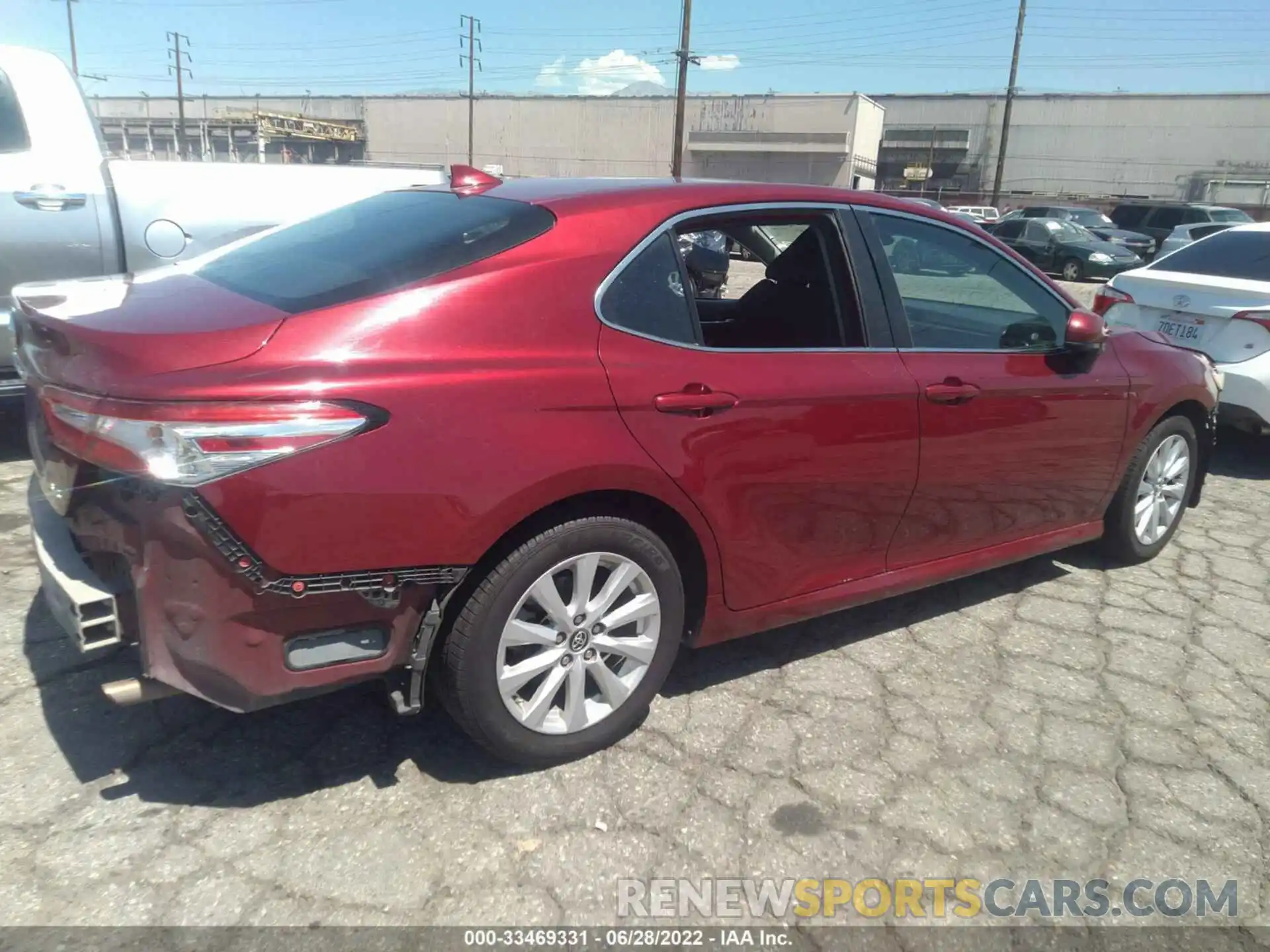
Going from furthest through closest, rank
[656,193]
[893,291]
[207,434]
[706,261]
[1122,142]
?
[1122,142]
[706,261]
[893,291]
[656,193]
[207,434]

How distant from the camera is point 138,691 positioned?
218 cm

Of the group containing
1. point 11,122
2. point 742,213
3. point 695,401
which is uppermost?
point 11,122

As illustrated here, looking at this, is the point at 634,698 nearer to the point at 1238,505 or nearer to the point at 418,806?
the point at 418,806

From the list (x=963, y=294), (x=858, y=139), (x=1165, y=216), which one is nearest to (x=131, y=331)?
(x=963, y=294)

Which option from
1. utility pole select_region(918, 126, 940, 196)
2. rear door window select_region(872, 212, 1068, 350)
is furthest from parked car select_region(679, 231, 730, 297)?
utility pole select_region(918, 126, 940, 196)

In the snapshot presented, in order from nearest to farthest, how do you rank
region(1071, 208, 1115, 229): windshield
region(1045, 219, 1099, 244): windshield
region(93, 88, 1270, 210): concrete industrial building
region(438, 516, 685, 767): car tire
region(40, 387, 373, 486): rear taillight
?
region(40, 387, 373, 486): rear taillight → region(438, 516, 685, 767): car tire → region(1045, 219, 1099, 244): windshield → region(1071, 208, 1115, 229): windshield → region(93, 88, 1270, 210): concrete industrial building

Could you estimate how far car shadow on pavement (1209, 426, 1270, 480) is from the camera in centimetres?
610

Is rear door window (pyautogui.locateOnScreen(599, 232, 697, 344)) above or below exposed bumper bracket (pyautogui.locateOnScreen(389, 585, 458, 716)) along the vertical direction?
above

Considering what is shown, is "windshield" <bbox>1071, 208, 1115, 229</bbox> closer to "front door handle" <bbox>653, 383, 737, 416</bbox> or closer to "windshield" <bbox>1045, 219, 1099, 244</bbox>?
"windshield" <bbox>1045, 219, 1099, 244</bbox>

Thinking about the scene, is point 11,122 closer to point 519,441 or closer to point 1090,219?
point 519,441

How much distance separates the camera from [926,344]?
3197 millimetres

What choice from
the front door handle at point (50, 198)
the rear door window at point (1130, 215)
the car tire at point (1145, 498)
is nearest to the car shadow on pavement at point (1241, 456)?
the car tire at point (1145, 498)

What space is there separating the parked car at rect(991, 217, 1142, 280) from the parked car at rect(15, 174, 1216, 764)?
19.4 m

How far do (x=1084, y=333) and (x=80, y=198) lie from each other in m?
4.61
